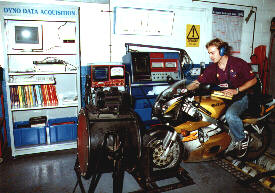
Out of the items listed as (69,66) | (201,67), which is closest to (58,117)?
(69,66)

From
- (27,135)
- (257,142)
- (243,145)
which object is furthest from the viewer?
(27,135)

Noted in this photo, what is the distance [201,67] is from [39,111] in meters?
3.36

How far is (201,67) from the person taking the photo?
447 centimetres

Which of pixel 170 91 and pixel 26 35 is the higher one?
pixel 26 35

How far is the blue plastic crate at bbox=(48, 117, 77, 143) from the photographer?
333 cm

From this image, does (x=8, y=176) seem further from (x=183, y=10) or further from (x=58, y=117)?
(x=183, y=10)

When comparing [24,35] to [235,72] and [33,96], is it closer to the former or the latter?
[33,96]

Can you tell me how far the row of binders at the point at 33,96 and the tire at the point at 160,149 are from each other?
70.5 inches

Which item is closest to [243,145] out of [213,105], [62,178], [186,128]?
[213,105]

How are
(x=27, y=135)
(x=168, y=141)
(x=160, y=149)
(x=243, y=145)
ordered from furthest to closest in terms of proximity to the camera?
(x=27, y=135) < (x=243, y=145) < (x=160, y=149) < (x=168, y=141)

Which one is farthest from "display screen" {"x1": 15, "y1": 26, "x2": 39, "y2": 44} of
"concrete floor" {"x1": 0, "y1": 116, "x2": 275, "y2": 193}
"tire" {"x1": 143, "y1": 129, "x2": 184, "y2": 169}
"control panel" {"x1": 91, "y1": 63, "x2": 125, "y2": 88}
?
"tire" {"x1": 143, "y1": 129, "x2": 184, "y2": 169}

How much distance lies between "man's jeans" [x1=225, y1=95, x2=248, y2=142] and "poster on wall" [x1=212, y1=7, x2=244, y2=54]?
2.43 metres

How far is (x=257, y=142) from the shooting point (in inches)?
115

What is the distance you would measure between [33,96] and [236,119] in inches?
120
